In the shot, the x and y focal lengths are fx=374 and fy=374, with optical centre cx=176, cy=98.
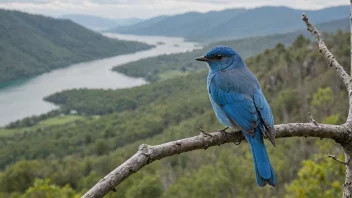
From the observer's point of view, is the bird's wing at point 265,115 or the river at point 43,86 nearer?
the bird's wing at point 265,115

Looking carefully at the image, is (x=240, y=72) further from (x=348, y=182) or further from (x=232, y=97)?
(x=348, y=182)

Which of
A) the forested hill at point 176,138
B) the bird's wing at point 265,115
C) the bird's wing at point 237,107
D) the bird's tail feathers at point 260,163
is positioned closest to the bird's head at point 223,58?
the bird's wing at point 237,107

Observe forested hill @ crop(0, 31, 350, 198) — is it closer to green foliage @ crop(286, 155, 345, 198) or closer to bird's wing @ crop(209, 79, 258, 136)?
green foliage @ crop(286, 155, 345, 198)

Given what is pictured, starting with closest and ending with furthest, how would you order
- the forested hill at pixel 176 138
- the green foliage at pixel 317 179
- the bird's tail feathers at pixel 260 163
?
the bird's tail feathers at pixel 260 163, the green foliage at pixel 317 179, the forested hill at pixel 176 138

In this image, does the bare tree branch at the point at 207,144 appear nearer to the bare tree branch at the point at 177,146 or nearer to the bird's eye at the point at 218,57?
A: the bare tree branch at the point at 177,146

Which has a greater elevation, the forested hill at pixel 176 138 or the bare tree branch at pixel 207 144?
the bare tree branch at pixel 207 144

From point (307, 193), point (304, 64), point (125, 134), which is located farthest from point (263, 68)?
point (307, 193)

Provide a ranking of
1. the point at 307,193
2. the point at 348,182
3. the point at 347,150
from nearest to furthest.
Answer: the point at 348,182 < the point at 347,150 < the point at 307,193
